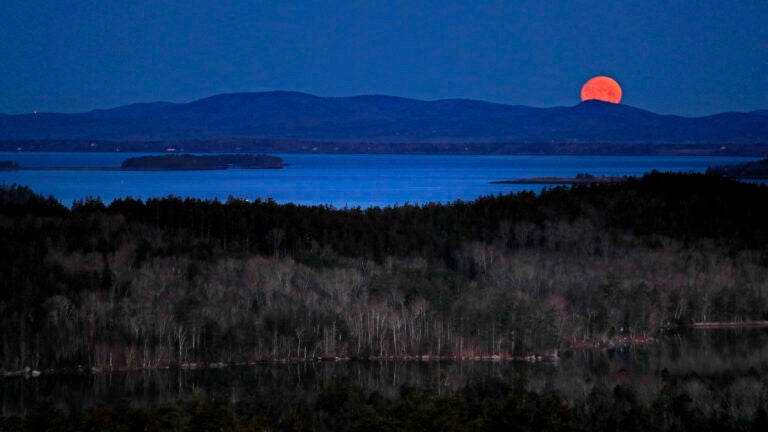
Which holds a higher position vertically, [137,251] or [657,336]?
[137,251]

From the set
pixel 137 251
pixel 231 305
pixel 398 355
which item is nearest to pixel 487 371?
pixel 398 355

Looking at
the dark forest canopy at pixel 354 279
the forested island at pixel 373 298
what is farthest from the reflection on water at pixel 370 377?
the dark forest canopy at pixel 354 279

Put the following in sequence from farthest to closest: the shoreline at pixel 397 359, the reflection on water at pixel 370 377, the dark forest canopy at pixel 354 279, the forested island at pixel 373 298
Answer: the dark forest canopy at pixel 354 279 → the shoreline at pixel 397 359 → the reflection on water at pixel 370 377 → the forested island at pixel 373 298

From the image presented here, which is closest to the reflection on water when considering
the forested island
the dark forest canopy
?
the forested island

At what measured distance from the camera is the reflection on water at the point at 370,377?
4638 cm

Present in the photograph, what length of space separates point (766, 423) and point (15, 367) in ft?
108

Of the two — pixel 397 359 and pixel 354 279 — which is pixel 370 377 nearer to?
pixel 397 359

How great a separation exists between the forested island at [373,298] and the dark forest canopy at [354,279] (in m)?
0.15

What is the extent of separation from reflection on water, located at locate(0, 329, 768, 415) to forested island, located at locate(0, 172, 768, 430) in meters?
1.22

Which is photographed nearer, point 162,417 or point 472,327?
point 162,417

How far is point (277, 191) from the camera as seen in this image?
170000 millimetres

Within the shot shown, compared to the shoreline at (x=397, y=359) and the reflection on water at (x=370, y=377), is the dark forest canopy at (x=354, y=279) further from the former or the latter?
the reflection on water at (x=370, y=377)

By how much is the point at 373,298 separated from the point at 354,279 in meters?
3.70

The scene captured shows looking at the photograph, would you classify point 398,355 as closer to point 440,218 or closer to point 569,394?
point 569,394
